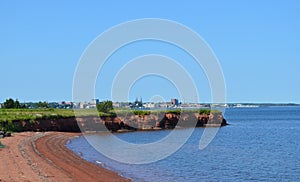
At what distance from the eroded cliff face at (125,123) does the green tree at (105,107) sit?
14.7 ft

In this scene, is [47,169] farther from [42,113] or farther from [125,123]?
[125,123]

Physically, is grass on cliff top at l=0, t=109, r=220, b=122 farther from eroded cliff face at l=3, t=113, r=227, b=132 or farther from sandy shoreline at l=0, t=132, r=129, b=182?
sandy shoreline at l=0, t=132, r=129, b=182

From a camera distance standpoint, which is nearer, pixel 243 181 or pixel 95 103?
pixel 243 181

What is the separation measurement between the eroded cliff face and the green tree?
14.7ft

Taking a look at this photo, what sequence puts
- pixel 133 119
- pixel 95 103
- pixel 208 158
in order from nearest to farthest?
1. pixel 208 158
2. pixel 133 119
3. pixel 95 103

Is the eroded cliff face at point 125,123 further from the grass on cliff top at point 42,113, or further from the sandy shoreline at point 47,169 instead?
the sandy shoreline at point 47,169

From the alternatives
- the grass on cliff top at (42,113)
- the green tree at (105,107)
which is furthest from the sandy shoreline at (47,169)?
the green tree at (105,107)

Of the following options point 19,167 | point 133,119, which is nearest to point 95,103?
point 133,119

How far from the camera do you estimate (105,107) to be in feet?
310

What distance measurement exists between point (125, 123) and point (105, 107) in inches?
309

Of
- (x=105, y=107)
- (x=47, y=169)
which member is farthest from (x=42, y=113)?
(x=47, y=169)

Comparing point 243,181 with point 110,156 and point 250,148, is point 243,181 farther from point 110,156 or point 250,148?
point 250,148

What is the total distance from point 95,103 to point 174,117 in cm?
1684

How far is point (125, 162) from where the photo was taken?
36719mm
